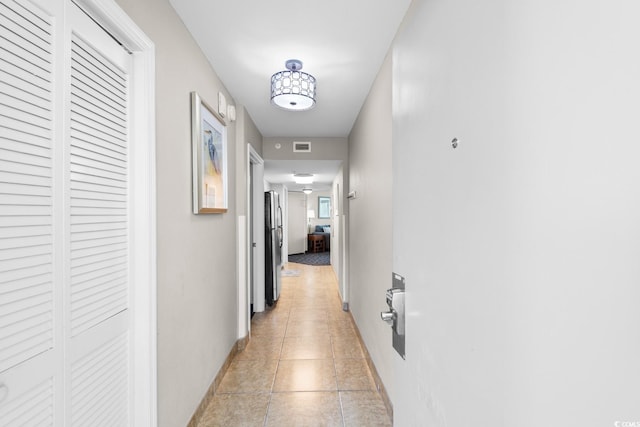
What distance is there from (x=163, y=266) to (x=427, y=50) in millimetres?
1429

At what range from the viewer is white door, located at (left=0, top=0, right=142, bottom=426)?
31.5 inches

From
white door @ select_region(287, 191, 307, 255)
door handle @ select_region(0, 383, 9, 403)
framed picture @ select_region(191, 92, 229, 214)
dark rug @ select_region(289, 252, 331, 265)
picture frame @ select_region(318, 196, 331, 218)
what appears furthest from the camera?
picture frame @ select_region(318, 196, 331, 218)

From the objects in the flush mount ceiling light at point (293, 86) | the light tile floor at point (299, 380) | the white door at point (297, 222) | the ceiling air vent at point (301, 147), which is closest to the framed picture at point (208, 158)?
the flush mount ceiling light at point (293, 86)

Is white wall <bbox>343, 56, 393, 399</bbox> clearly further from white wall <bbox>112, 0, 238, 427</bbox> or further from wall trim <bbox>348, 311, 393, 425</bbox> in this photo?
white wall <bbox>112, 0, 238, 427</bbox>

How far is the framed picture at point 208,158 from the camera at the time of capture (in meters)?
1.90

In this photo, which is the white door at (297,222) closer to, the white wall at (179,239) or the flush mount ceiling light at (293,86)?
the white wall at (179,239)

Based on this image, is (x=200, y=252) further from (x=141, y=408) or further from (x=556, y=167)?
(x=556, y=167)

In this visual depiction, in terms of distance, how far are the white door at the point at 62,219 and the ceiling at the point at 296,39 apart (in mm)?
692

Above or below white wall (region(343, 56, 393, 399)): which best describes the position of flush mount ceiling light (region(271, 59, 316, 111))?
above

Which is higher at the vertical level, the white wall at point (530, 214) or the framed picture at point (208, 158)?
the framed picture at point (208, 158)

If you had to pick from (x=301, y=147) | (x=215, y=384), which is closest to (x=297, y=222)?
(x=301, y=147)

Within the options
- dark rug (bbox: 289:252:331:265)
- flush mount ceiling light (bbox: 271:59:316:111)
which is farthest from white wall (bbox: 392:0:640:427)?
dark rug (bbox: 289:252:331:265)

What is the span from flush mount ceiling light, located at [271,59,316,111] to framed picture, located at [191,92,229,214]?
0.49m

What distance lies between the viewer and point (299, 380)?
2.53 m
